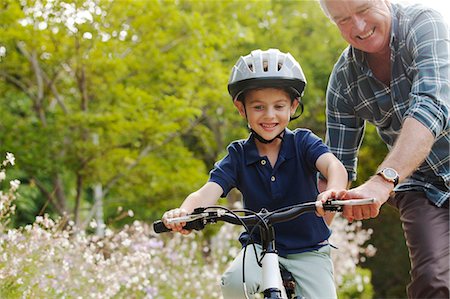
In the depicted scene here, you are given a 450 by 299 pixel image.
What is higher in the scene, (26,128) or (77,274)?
(26,128)

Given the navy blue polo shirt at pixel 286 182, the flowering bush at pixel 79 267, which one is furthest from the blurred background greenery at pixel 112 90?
the navy blue polo shirt at pixel 286 182

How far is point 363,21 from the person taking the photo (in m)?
3.67

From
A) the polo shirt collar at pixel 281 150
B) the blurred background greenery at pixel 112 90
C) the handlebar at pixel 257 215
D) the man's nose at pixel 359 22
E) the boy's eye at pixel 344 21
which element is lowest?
the handlebar at pixel 257 215

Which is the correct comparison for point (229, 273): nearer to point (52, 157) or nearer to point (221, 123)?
point (52, 157)

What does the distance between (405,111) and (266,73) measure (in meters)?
0.76

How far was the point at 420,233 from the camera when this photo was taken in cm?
364

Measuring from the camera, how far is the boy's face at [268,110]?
3.74 metres

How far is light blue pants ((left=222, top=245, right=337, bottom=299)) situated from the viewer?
11.2 feet

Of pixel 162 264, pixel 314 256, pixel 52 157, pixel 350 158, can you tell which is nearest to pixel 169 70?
pixel 52 157

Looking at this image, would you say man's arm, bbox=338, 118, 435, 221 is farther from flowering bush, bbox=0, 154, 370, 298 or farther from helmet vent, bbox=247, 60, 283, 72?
flowering bush, bbox=0, 154, 370, 298

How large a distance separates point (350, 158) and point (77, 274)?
2.91m

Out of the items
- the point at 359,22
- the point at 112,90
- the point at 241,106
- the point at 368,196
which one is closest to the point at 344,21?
the point at 359,22

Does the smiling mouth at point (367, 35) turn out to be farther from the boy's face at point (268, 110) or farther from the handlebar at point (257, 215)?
the handlebar at point (257, 215)

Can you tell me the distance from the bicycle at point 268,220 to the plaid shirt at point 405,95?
2.31 ft
